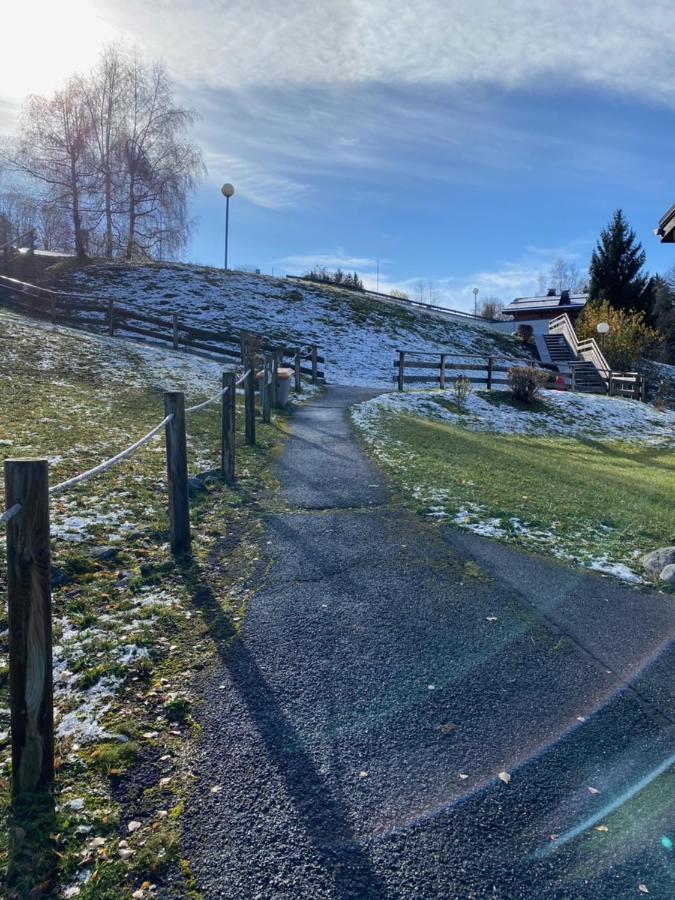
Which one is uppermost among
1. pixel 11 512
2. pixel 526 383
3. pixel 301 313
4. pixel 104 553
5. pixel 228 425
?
pixel 301 313

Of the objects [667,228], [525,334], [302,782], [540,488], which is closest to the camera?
[302,782]

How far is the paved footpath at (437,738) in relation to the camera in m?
2.06

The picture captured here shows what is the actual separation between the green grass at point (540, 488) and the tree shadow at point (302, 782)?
130 inches

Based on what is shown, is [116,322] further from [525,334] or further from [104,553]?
[525,334]

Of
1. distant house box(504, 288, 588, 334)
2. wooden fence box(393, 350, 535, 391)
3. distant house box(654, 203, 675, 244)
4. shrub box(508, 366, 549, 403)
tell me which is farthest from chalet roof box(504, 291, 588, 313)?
distant house box(654, 203, 675, 244)

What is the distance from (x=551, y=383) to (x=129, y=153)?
28.3 meters

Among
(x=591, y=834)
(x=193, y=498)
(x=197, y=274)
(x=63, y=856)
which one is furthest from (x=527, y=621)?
(x=197, y=274)

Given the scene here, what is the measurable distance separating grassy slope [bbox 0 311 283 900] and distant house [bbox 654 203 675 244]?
381 inches

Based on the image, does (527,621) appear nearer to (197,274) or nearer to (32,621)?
(32,621)

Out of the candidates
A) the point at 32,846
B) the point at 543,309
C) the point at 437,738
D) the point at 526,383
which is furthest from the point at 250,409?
the point at 543,309

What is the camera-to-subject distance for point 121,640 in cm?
347

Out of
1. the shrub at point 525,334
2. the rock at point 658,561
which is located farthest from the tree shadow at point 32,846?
the shrub at point 525,334

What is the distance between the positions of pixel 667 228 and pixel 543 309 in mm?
46640

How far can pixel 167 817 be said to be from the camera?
2232 millimetres
